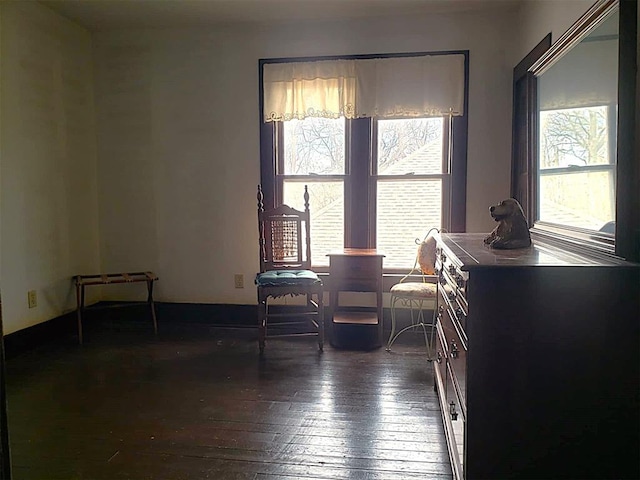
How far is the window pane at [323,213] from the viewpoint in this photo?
387 centimetres

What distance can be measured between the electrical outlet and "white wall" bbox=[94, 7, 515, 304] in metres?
0.80

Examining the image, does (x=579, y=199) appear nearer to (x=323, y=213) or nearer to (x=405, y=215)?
(x=405, y=215)

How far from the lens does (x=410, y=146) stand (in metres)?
3.75

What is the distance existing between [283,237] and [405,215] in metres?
0.97

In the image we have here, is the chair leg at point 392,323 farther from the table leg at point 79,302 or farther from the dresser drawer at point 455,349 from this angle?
the table leg at point 79,302

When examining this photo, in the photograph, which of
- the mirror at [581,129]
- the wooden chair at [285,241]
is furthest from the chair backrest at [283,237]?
the mirror at [581,129]

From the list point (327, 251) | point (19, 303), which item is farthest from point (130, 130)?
point (327, 251)

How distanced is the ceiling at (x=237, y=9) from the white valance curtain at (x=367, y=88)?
333 millimetres

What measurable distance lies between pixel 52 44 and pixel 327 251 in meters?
2.59

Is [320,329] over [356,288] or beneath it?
beneath

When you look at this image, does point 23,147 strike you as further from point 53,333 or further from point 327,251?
point 327,251

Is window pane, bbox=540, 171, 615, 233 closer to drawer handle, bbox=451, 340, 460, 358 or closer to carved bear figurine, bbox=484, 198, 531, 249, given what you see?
carved bear figurine, bbox=484, 198, 531, 249

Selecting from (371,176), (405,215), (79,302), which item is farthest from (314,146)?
(79,302)

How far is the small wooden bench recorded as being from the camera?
11.7ft
